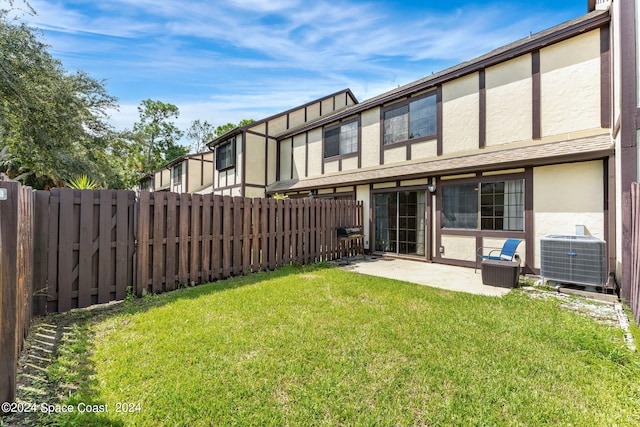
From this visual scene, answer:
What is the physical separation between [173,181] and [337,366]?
81.6 ft

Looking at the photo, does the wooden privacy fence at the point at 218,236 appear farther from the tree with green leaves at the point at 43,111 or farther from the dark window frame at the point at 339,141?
the tree with green leaves at the point at 43,111

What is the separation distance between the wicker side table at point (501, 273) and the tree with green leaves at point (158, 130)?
37.2 metres

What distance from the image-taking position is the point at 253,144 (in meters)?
13.9

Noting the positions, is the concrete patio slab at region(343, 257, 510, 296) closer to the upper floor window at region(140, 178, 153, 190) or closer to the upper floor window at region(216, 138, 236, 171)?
the upper floor window at region(216, 138, 236, 171)

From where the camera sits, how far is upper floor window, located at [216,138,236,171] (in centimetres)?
1436

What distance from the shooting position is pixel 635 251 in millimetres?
3637

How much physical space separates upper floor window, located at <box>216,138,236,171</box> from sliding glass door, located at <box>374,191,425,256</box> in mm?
8454

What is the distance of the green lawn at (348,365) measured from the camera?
1.99 metres

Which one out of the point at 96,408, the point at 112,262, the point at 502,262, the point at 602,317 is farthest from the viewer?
the point at 502,262

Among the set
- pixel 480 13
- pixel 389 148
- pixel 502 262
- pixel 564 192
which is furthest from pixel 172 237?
pixel 480 13

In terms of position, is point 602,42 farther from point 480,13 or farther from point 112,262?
point 112,262

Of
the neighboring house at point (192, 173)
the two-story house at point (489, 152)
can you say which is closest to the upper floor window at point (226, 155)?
the neighboring house at point (192, 173)

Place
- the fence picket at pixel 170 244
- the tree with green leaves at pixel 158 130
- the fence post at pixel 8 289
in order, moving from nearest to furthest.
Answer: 1. the fence post at pixel 8 289
2. the fence picket at pixel 170 244
3. the tree with green leaves at pixel 158 130

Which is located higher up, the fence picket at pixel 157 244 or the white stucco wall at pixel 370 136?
the white stucco wall at pixel 370 136
